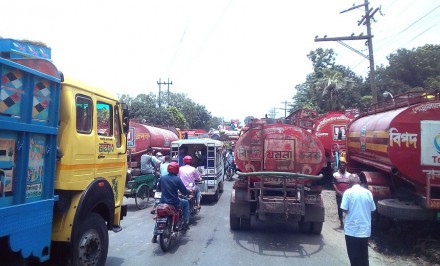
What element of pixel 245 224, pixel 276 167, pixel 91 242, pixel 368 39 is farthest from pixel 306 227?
pixel 368 39

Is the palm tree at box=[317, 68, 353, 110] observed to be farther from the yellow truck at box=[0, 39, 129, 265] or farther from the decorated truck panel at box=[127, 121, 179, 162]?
the yellow truck at box=[0, 39, 129, 265]

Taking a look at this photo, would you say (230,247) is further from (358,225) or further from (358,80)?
(358,80)

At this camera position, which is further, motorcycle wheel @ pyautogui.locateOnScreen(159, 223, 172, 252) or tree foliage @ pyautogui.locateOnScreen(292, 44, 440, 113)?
tree foliage @ pyautogui.locateOnScreen(292, 44, 440, 113)

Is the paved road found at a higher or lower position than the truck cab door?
lower

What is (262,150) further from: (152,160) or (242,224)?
(152,160)

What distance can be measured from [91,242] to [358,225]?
3694 mm

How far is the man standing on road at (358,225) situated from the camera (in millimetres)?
5453

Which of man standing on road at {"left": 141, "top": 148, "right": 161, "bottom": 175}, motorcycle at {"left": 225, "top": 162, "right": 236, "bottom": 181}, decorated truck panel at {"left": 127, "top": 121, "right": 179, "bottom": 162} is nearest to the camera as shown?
man standing on road at {"left": 141, "top": 148, "right": 161, "bottom": 175}

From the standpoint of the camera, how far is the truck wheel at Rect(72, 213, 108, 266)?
4461 mm

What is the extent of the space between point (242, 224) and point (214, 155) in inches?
→ 163

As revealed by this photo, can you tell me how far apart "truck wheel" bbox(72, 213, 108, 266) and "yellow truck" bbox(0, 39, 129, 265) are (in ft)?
0.04

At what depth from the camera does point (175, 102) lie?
6456 centimetres

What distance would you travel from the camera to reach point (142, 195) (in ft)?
38.4

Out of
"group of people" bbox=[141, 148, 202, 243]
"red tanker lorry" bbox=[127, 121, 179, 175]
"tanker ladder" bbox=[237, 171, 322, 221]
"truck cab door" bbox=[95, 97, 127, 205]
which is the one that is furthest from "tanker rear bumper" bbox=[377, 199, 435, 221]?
"red tanker lorry" bbox=[127, 121, 179, 175]
